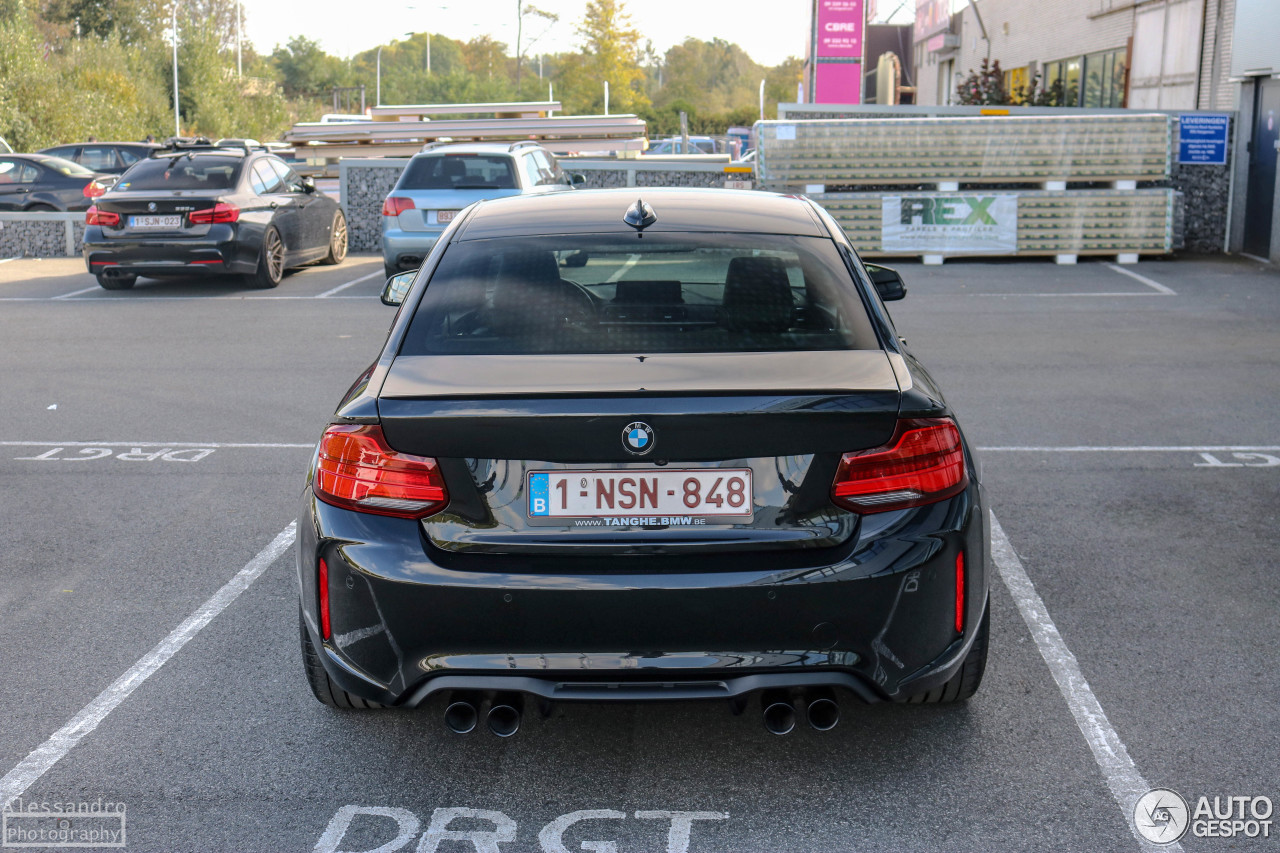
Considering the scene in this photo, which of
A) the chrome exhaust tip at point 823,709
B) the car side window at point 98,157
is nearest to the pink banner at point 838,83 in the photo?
the car side window at point 98,157

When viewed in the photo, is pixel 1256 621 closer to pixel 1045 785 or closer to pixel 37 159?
pixel 1045 785

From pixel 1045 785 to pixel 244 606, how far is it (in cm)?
292

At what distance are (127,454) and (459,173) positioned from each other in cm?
785

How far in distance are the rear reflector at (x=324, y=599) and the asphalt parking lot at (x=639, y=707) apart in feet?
1.47

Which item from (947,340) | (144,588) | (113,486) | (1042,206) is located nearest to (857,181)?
(1042,206)

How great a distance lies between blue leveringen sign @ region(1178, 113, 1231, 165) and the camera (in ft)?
58.5

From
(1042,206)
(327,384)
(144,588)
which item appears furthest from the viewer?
(1042,206)

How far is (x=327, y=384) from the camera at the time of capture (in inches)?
364

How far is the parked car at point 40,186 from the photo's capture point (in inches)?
876

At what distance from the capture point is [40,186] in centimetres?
2231

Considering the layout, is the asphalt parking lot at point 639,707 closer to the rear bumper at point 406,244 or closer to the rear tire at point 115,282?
the rear bumper at point 406,244

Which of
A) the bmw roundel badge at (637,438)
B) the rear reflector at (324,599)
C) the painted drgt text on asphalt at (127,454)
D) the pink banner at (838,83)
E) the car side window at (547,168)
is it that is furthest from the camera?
the pink banner at (838,83)

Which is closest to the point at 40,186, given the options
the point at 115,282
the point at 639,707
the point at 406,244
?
the point at 115,282

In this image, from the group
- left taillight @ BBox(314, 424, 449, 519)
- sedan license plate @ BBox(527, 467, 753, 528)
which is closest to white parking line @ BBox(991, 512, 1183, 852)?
sedan license plate @ BBox(527, 467, 753, 528)
